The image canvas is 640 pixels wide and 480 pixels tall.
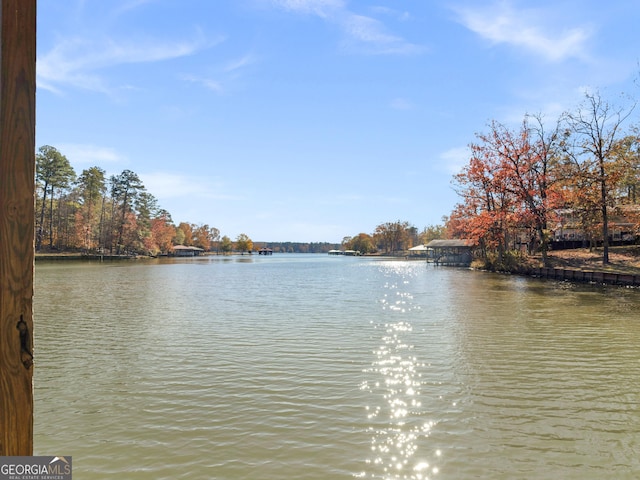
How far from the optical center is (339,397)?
6.39 meters

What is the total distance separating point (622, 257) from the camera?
34969 millimetres

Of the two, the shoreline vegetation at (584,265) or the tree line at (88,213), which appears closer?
the shoreline vegetation at (584,265)

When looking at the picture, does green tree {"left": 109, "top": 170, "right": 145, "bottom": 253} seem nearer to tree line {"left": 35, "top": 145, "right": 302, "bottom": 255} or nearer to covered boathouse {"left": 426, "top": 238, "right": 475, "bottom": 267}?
tree line {"left": 35, "top": 145, "right": 302, "bottom": 255}

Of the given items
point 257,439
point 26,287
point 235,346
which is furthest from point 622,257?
point 26,287

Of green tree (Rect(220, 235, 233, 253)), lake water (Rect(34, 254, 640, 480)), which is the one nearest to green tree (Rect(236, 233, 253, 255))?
green tree (Rect(220, 235, 233, 253))

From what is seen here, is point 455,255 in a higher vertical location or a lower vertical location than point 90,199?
lower

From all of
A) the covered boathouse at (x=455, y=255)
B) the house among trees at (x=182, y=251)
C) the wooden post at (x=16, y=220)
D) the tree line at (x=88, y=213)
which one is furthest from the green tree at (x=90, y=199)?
the wooden post at (x=16, y=220)

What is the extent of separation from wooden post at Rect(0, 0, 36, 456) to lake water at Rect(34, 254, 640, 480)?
2.75 m

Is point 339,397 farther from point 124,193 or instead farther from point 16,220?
point 124,193

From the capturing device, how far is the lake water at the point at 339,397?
4.45 m

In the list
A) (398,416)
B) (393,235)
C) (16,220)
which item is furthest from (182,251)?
(16,220)

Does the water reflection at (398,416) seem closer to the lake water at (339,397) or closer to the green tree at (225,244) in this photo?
the lake water at (339,397)

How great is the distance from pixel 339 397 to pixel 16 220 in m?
5.36

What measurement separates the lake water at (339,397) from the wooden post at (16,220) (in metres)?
2.75
